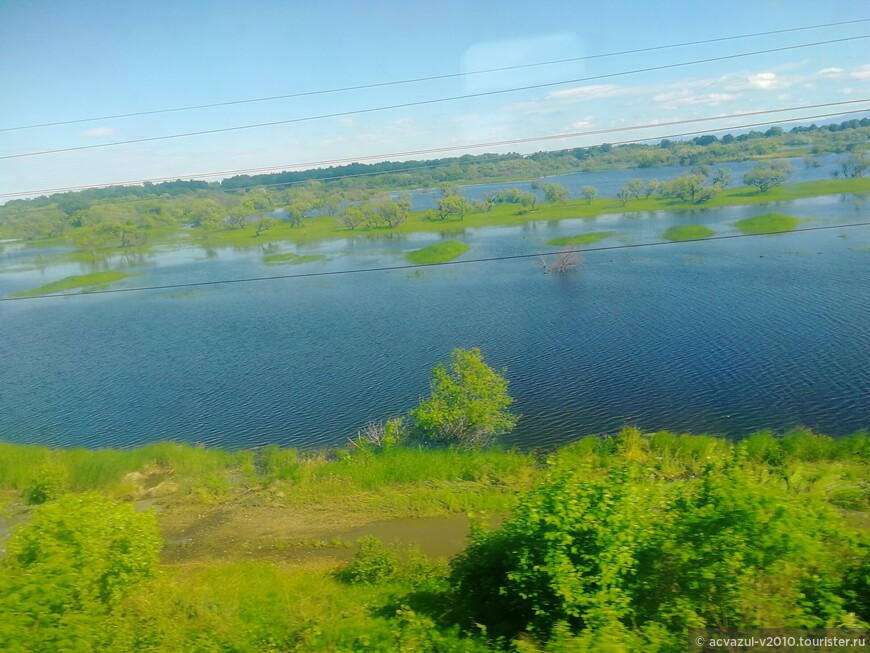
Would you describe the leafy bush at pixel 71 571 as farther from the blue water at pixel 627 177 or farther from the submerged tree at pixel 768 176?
the blue water at pixel 627 177

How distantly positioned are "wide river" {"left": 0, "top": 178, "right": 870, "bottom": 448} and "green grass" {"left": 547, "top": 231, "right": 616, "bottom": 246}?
764mm

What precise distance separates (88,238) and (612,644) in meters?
36.9

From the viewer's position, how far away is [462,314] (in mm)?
17781

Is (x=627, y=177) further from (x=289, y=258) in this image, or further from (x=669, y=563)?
(x=669, y=563)

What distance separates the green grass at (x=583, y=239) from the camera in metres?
25.7

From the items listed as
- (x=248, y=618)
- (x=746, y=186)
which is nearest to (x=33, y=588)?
(x=248, y=618)

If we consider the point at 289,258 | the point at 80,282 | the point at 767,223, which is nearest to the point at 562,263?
the point at 767,223

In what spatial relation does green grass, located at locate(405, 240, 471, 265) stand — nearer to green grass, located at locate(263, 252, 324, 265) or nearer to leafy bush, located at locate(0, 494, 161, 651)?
green grass, located at locate(263, 252, 324, 265)

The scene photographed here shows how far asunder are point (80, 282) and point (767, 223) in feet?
96.6

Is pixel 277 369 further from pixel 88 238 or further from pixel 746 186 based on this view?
pixel 746 186

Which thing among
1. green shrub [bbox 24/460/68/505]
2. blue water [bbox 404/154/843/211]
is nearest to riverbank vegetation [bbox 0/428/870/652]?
green shrub [bbox 24/460/68/505]

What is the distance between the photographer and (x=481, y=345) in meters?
14.9

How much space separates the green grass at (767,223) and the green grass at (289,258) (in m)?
18.6

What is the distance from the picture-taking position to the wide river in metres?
11.5
